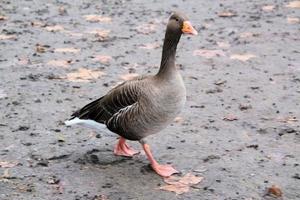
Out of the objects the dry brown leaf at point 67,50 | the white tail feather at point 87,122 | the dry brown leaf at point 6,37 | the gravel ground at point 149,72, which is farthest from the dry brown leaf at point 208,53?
the white tail feather at point 87,122

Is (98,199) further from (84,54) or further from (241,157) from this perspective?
(84,54)

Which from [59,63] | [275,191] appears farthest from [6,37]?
[275,191]

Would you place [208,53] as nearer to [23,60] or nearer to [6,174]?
[23,60]

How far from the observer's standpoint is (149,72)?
21.5 ft

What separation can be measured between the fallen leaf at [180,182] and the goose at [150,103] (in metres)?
0.07

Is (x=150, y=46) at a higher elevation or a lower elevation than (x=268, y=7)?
lower

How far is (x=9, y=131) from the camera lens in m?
4.91

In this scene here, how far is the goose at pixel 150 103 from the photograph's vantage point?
13.1 feet

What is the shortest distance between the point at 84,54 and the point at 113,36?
928 mm

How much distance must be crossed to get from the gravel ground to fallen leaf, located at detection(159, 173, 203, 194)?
0.06 m

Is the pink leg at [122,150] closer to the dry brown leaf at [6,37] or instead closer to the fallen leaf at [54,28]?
the dry brown leaf at [6,37]

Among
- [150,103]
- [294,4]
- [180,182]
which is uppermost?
[150,103]

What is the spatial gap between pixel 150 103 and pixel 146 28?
4.55 metres

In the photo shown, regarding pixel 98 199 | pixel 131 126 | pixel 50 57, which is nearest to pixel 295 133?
pixel 131 126
